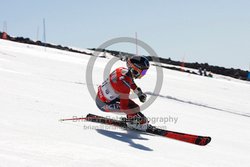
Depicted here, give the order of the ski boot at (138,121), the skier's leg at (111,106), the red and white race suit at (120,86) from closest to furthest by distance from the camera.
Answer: the red and white race suit at (120,86) < the ski boot at (138,121) < the skier's leg at (111,106)

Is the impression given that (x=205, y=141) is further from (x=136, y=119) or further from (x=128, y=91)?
(x=128, y=91)

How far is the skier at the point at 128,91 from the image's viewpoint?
24.2 ft

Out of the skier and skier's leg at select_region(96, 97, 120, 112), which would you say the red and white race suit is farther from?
skier's leg at select_region(96, 97, 120, 112)

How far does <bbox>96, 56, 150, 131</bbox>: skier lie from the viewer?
738 cm

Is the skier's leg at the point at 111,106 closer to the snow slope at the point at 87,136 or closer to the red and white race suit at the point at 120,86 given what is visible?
the red and white race suit at the point at 120,86

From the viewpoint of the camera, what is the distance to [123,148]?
5895 mm

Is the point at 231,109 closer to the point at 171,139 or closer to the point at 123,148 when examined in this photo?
the point at 171,139

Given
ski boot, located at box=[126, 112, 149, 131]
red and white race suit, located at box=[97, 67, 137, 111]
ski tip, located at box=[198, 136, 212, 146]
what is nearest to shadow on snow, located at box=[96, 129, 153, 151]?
ski boot, located at box=[126, 112, 149, 131]

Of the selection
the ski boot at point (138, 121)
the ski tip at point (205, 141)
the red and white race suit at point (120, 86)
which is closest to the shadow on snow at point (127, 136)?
the ski boot at point (138, 121)

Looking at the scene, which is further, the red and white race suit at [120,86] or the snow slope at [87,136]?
the red and white race suit at [120,86]

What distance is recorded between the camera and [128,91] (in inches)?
297

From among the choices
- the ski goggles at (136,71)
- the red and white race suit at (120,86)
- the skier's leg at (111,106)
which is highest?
the ski goggles at (136,71)

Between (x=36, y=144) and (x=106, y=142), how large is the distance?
158 cm

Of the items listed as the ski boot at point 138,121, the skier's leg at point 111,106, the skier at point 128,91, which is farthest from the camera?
the skier's leg at point 111,106
